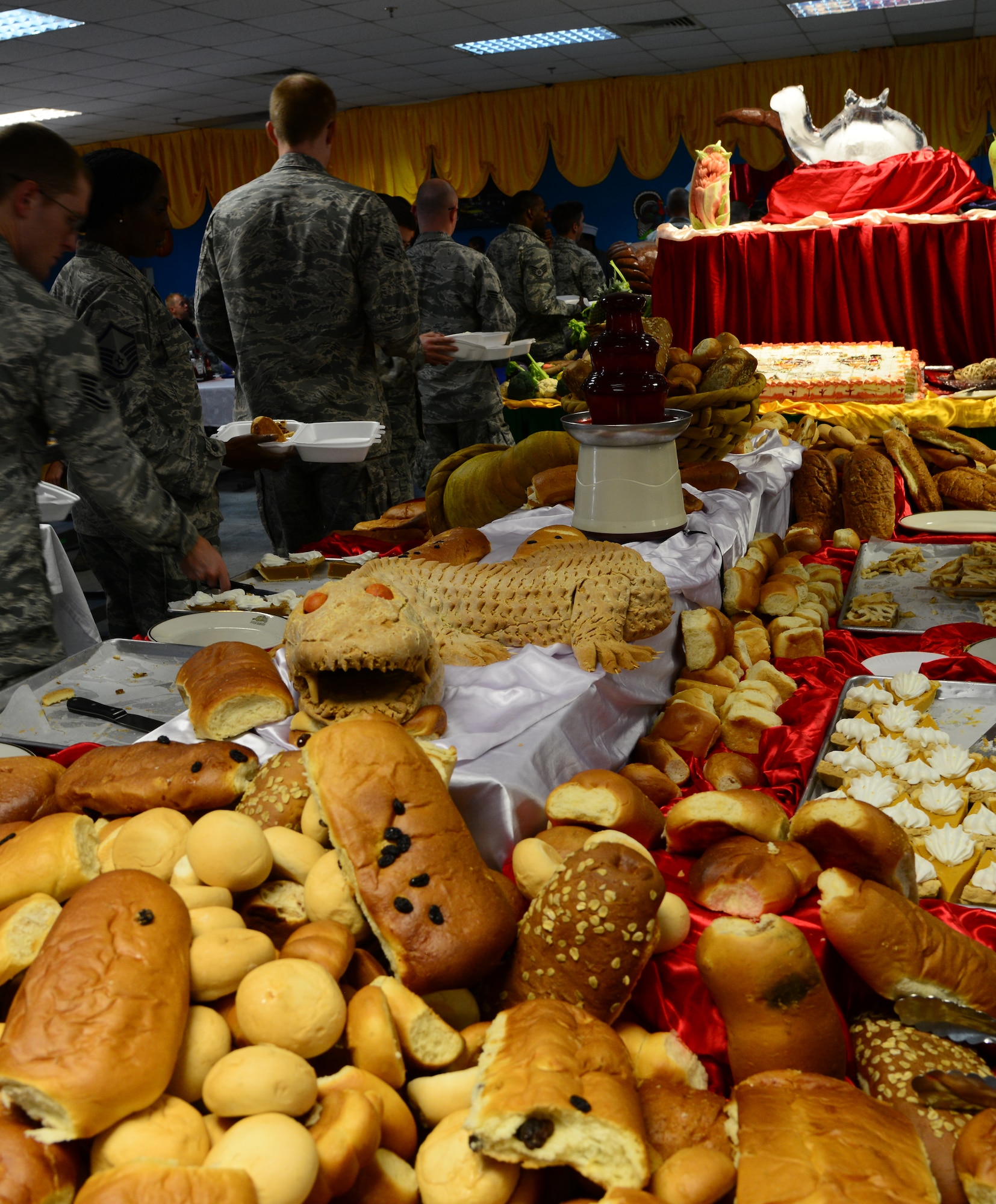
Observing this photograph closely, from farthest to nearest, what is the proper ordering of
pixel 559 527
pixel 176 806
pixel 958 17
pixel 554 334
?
pixel 958 17 < pixel 554 334 < pixel 559 527 < pixel 176 806

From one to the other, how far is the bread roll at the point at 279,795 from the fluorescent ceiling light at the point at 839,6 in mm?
9269

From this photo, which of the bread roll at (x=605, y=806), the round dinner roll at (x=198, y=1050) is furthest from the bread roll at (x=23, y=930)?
the bread roll at (x=605, y=806)

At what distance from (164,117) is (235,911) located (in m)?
12.9

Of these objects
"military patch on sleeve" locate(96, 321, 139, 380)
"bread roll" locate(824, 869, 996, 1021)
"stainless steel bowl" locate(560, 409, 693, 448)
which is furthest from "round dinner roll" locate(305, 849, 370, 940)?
"military patch on sleeve" locate(96, 321, 139, 380)

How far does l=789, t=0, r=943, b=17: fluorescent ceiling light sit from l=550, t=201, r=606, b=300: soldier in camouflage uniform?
2.54 meters

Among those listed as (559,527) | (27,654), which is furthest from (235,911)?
(27,654)

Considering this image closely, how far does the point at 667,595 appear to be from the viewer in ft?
4.94

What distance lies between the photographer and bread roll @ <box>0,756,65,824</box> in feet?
3.58

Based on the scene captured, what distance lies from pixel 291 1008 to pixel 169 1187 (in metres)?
0.15

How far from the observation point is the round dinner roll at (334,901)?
886mm

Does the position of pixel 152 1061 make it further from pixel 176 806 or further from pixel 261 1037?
pixel 176 806

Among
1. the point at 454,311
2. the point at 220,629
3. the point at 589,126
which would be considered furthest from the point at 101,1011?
the point at 589,126

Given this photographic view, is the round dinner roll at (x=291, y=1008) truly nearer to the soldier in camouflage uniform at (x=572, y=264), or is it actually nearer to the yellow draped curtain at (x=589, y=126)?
the soldier in camouflage uniform at (x=572, y=264)

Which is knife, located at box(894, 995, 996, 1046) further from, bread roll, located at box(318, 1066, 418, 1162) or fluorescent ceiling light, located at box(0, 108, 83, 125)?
fluorescent ceiling light, located at box(0, 108, 83, 125)
